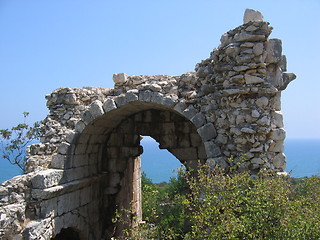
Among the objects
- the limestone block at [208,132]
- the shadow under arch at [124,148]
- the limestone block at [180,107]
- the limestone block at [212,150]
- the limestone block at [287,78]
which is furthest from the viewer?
the shadow under arch at [124,148]

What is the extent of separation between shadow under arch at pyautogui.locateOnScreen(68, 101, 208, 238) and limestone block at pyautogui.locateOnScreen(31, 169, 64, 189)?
1.14 meters

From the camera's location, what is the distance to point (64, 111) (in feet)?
25.8

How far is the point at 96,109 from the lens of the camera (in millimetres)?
7332

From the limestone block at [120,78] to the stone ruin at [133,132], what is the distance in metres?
0.02

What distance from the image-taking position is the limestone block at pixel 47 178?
255 inches

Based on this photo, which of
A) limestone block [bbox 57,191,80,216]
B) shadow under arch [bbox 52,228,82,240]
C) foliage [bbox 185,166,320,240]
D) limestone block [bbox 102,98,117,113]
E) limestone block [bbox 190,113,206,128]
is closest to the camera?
foliage [bbox 185,166,320,240]

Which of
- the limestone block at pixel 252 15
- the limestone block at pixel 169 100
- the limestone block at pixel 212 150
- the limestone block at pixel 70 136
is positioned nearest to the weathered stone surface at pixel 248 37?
the limestone block at pixel 252 15

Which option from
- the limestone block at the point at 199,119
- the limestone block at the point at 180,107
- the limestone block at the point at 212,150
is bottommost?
the limestone block at the point at 212,150

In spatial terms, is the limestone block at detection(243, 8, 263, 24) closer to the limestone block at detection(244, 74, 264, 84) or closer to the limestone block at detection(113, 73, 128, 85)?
the limestone block at detection(244, 74, 264, 84)

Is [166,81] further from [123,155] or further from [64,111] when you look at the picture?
[123,155]

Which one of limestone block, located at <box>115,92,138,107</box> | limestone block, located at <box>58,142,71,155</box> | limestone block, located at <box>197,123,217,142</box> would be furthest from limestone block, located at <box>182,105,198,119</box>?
limestone block, located at <box>58,142,71,155</box>

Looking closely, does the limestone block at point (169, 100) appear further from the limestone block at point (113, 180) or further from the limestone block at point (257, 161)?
the limestone block at point (113, 180)

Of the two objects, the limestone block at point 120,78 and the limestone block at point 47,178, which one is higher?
the limestone block at point 120,78

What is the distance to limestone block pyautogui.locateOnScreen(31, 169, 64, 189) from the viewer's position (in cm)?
649
